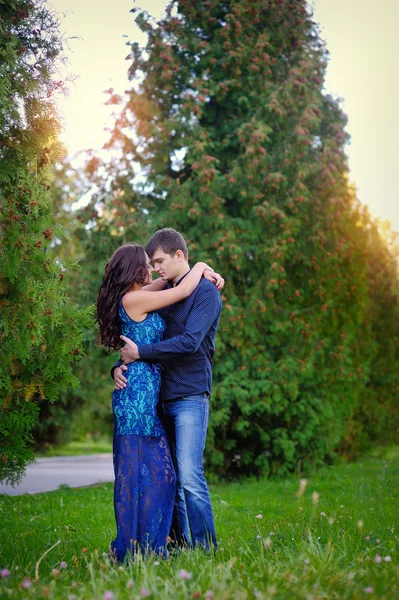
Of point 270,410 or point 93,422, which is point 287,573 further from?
point 93,422

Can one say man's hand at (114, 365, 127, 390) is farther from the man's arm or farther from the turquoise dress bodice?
the man's arm

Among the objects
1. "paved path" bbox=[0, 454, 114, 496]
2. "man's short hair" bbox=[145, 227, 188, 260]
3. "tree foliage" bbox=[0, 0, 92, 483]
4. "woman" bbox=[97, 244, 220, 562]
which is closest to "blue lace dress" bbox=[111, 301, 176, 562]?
"woman" bbox=[97, 244, 220, 562]

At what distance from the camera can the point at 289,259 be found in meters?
10.3

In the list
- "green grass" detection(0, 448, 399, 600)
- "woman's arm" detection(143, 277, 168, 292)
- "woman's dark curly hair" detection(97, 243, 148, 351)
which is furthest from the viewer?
"woman's arm" detection(143, 277, 168, 292)

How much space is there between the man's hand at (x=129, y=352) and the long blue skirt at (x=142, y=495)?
0.49 m

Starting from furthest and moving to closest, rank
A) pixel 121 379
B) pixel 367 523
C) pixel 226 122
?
1. pixel 226 122
2. pixel 367 523
3. pixel 121 379

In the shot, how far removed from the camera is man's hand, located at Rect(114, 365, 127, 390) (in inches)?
174

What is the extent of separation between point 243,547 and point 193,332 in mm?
1590

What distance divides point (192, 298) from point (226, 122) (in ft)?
21.2

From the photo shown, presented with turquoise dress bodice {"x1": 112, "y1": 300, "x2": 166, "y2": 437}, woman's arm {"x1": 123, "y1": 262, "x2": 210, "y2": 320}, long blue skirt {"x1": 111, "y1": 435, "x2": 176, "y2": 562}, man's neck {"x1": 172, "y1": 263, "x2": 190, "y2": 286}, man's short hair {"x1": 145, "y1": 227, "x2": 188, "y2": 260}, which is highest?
man's short hair {"x1": 145, "y1": 227, "x2": 188, "y2": 260}

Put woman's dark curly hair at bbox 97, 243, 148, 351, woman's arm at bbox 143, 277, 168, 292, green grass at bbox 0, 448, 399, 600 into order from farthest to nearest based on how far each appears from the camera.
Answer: woman's arm at bbox 143, 277, 168, 292
woman's dark curly hair at bbox 97, 243, 148, 351
green grass at bbox 0, 448, 399, 600

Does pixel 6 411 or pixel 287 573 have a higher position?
pixel 6 411

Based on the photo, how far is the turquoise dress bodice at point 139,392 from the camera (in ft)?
14.3

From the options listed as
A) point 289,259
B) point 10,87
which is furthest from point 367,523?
point 289,259
